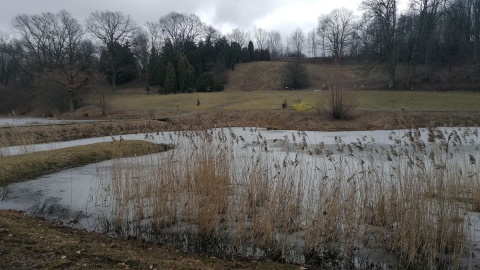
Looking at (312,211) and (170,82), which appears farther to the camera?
(170,82)

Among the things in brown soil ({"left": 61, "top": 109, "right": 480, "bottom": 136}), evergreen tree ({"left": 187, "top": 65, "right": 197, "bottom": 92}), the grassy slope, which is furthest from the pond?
evergreen tree ({"left": 187, "top": 65, "right": 197, "bottom": 92})

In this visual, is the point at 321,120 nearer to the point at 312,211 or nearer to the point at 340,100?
the point at 340,100

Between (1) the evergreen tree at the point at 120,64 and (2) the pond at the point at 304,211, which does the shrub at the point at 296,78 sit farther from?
(2) the pond at the point at 304,211

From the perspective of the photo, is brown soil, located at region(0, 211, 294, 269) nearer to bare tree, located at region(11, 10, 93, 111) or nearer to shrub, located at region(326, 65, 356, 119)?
shrub, located at region(326, 65, 356, 119)

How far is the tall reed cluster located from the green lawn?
22.7 m

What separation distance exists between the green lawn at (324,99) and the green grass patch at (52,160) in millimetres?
18466

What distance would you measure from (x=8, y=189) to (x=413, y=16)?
48.8 m

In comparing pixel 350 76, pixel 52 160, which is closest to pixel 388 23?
pixel 350 76

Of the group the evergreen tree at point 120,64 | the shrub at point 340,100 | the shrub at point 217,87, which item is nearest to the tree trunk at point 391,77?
the shrub at point 340,100

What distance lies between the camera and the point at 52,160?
13.0m

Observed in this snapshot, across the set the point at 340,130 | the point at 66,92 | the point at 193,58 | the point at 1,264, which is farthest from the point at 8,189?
the point at 193,58

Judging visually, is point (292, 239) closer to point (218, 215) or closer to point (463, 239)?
point (218, 215)

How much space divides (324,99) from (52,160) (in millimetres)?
21544

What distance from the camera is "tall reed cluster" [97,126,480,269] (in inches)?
204
